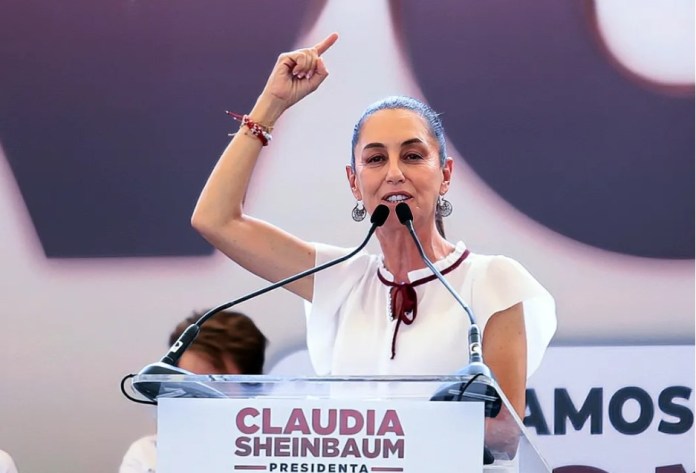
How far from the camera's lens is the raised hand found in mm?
2150

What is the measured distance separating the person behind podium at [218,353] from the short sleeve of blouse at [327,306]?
713 mm

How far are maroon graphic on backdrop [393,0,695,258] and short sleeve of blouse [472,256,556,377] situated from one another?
841mm

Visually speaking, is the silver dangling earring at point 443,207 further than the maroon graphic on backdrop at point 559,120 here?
No

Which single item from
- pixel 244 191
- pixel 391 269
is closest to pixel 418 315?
pixel 391 269

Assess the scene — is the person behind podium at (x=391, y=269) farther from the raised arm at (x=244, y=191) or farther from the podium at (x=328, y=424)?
the podium at (x=328, y=424)

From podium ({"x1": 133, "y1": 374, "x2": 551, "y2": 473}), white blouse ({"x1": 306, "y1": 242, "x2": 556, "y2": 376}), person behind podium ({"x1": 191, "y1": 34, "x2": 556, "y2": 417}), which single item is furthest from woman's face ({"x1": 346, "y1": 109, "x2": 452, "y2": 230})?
podium ({"x1": 133, "y1": 374, "x2": 551, "y2": 473})

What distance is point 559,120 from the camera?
2912mm

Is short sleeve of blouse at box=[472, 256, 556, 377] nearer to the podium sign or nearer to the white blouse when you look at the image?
the white blouse

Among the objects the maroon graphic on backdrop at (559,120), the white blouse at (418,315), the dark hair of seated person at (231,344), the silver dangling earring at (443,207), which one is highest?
the maroon graphic on backdrop at (559,120)

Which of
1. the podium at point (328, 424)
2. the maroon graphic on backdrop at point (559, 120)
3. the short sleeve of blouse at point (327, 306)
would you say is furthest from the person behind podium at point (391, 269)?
the maroon graphic on backdrop at point (559, 120)

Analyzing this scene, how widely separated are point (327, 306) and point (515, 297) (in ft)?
1.29

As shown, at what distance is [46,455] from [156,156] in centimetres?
89

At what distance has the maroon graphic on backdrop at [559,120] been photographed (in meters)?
2.86

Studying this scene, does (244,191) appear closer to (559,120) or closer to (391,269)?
(391,269)
